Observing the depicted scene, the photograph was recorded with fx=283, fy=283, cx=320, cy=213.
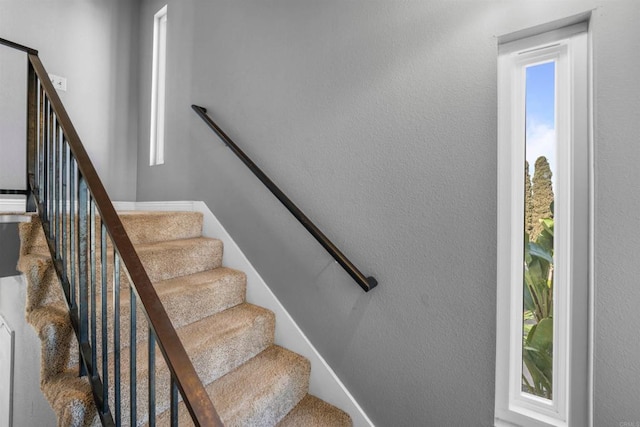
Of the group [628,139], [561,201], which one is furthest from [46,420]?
[628,139]

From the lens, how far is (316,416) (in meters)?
1.40

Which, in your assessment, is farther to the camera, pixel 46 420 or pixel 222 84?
pixel 222 84

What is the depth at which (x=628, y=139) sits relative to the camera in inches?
34.5

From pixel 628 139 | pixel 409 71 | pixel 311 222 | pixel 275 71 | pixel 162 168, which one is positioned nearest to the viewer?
pixel 628 139

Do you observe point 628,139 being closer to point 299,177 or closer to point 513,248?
point 513,248

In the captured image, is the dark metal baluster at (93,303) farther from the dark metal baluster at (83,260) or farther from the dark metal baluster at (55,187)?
the dark metal baluster at (55,187)

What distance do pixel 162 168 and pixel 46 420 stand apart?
6.18 ft

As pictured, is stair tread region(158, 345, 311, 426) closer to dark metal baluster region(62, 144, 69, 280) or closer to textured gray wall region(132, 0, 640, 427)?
textured gray wall region(132, 0, 640, 427)

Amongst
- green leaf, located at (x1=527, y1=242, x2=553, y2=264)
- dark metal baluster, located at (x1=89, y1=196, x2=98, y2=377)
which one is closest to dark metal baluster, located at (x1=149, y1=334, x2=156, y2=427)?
dark metal baluster, located at (x1=89, y1=196, x2=98, y2=377)

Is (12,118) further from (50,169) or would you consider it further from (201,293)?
(201,293)

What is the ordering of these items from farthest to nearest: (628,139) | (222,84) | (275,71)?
(222,84) < (275,71) < (628,139)

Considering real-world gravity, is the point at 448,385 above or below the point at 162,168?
below

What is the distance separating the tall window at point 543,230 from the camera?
0.98 m

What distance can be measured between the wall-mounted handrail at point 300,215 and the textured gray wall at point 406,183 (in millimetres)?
59
